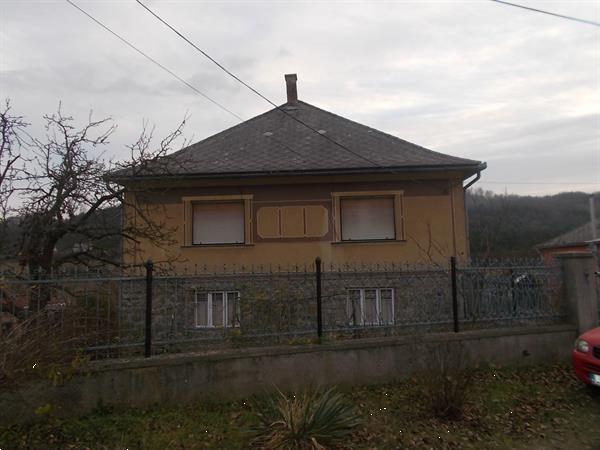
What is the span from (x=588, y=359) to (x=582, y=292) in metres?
1.77

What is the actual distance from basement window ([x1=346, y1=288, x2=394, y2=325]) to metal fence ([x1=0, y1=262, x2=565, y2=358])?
2cm

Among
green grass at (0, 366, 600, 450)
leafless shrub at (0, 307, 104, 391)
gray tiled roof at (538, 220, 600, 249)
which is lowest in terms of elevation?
green grass at (0, 366, 600, 450)

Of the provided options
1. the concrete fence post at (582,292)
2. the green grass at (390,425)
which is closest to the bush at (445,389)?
the green grass at (390,425)

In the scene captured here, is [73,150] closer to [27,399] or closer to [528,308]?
[27,399]

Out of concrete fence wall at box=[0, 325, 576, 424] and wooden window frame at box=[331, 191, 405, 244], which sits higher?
wooden window frame at box=[331, 191, 405, 244]

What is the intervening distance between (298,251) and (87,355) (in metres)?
6.55

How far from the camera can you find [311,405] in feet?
15.3

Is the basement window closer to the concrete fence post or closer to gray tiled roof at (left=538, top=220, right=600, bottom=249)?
the concrete fence post

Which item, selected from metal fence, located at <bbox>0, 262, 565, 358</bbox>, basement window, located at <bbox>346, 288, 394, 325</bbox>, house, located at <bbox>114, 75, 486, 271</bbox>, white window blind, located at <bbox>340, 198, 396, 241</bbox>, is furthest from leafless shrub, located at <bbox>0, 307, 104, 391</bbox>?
white window blind, located at <bbox>340, 198, 396, 241</bbox>

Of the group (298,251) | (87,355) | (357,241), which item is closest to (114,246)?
(87,355)

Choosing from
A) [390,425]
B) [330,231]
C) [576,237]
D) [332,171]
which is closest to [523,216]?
[576,237]

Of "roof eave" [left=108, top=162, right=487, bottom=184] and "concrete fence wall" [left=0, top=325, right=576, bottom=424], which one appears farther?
"roof eave" [left=108, top=162, right=487, bottom=184]

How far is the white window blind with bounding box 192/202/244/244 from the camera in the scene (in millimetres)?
11609

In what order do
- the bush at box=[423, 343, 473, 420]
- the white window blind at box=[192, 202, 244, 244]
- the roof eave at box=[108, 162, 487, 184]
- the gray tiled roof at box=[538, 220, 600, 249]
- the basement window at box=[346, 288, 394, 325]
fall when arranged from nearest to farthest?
the bush at box=[423, 343, 473, 420], the basement window at box=[346, 288, 394, 325], the roof eave at box=[108, 162, 487, 184], the white window blind at box=[192, 202, 244, 244], the gray tiled roof at box=[538, 220, 600, 249]
